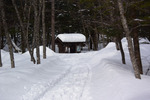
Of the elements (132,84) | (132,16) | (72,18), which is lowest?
(132,84)

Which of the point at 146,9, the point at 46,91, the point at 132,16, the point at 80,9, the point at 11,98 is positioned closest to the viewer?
the point at 11,98

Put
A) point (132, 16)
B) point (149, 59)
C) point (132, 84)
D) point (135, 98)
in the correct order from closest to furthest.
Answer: point (135, 98)
point (132, 84)
point (132, 16)
point (149, 59)

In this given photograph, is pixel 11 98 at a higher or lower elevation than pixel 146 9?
lower

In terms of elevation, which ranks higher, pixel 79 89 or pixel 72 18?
pixel 72 18

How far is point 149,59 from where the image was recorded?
1515cm

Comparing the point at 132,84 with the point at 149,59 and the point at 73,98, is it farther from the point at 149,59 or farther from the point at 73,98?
the point at 149,59

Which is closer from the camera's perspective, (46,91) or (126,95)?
(126,95)

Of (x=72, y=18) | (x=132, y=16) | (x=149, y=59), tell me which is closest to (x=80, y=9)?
Answer: (x=72, y=18)

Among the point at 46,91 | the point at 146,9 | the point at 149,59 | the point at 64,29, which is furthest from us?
the point at 64,29

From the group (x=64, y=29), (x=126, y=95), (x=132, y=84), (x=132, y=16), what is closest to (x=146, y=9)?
(x=132, y=16)

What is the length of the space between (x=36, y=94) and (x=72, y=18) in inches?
984

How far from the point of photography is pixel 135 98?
14.5 feet

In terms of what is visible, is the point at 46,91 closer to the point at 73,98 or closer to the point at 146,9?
the point at 73,98

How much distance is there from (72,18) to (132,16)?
21.5 metres
